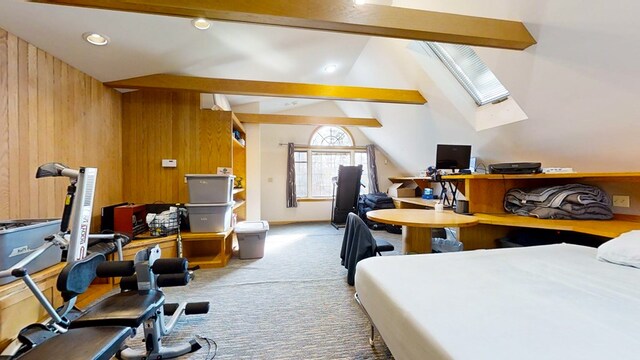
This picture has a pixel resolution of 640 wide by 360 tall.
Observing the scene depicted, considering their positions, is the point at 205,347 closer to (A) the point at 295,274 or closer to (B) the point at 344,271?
(A) the point at 295,274

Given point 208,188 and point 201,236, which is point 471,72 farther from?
point 201,236

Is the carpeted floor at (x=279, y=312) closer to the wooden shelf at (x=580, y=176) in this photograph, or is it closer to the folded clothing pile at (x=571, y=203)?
the wooden shelf at (x=580, y=176)

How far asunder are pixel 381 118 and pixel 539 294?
4676 millimetres

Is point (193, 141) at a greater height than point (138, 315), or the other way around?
point (193, 141)

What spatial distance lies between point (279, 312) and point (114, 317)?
1.15 meters

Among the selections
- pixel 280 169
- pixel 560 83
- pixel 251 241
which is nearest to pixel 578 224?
pixel 560 83

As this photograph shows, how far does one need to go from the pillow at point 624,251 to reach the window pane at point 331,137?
5.55 metres

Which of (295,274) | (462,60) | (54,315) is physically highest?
(462,60)

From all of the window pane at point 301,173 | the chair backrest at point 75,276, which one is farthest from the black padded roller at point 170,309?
the window pane at point 301,173

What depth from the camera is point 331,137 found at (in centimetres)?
674

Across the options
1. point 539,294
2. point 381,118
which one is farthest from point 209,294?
point 381,118

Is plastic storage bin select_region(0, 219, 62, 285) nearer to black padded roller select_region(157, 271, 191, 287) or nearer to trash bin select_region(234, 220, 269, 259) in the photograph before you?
black padded roller select_region(157, 271, 191, 287)

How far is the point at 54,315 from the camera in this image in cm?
146

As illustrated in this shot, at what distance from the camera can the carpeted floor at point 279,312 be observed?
165 centimetres
